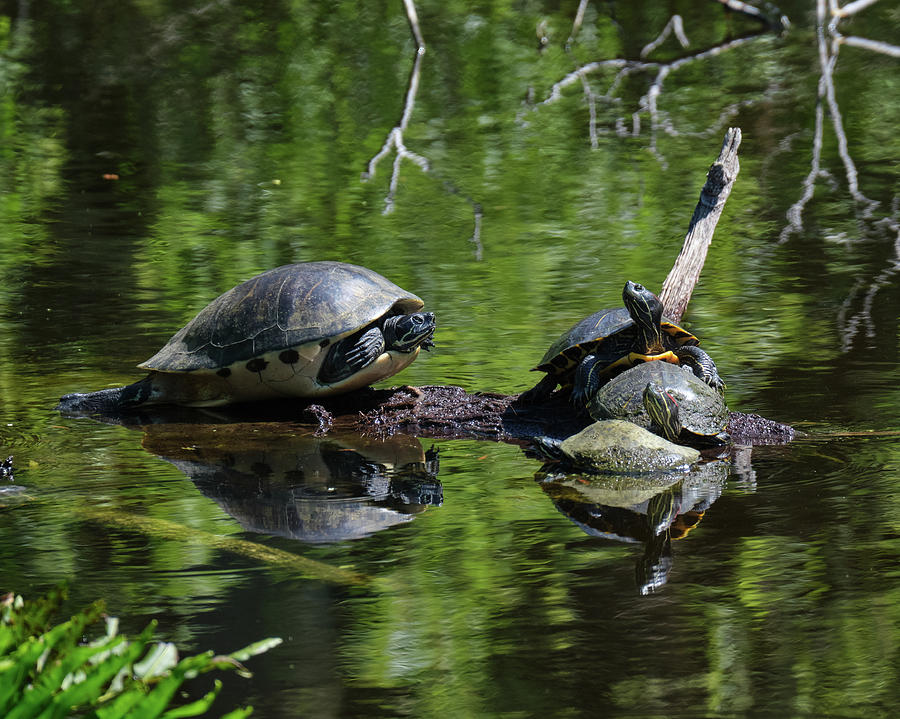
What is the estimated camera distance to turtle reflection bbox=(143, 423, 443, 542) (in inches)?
175

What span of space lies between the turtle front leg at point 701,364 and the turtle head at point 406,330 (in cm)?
123

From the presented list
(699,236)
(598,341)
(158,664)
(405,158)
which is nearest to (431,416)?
(598,341)

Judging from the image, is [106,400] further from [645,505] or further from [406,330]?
[645,505]

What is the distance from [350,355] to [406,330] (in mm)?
315

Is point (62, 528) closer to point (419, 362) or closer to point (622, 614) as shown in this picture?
point (622, 614)

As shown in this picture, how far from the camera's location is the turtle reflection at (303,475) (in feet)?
14.6

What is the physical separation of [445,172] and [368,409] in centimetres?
692

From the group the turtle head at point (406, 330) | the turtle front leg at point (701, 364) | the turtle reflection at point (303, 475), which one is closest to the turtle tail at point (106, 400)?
the turtle reflection at point (303, 475)

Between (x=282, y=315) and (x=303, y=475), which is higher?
(x=282, y=315)

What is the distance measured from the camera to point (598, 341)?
5609 mm

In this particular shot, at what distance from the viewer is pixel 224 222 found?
11.0 metres

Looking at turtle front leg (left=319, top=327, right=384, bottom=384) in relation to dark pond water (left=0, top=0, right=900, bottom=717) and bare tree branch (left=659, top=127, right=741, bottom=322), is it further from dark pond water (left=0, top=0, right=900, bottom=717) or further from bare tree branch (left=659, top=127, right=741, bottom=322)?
bare tree branch (left=659, top=127, right=741, bottom=322)

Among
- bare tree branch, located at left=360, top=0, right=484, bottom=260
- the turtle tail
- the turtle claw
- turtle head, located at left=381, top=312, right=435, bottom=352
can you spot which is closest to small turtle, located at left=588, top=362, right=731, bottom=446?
turtle head, located at left=381, top=312, right=435, bottom=352

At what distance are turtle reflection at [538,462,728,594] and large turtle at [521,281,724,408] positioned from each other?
77cm
